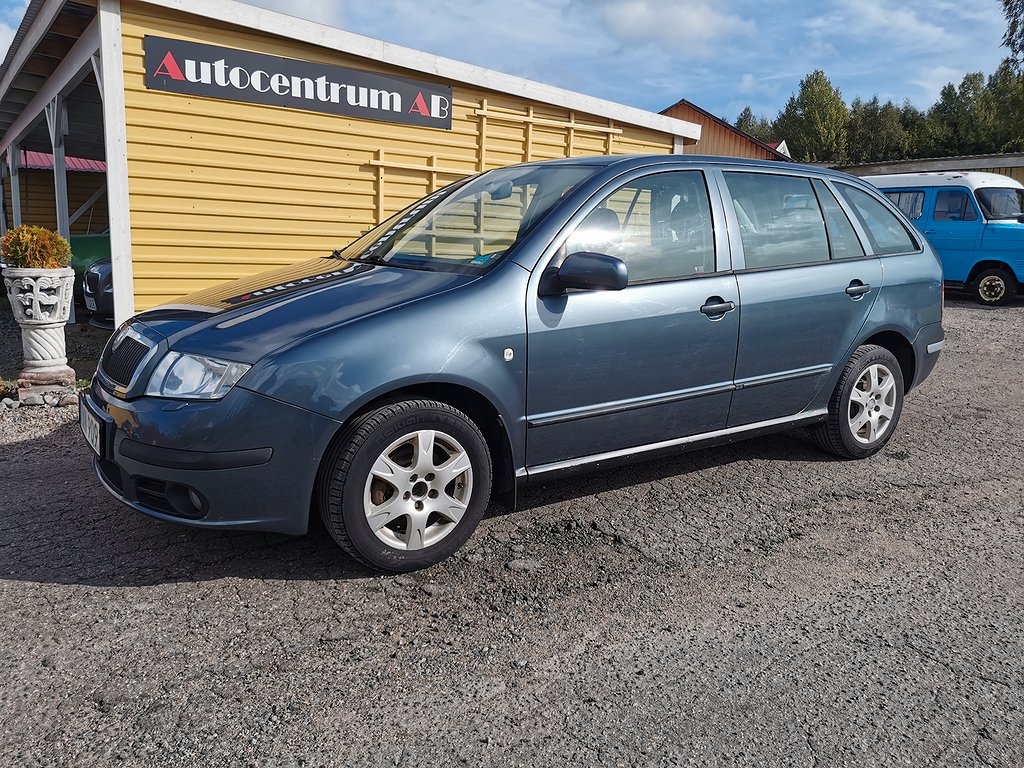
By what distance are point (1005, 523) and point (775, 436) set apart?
155 centimetres

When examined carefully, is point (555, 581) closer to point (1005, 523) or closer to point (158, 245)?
point (1005, 523)

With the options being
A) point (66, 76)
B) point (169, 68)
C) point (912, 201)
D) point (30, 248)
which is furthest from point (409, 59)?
point (912, 201)

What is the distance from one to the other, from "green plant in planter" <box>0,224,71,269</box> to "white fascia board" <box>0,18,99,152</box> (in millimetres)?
1932

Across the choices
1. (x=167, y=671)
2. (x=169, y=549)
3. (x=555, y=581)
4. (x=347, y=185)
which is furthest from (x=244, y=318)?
(x=347, y=185)

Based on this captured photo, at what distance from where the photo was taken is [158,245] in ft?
23.4

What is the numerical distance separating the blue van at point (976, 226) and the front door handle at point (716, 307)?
35.9ft

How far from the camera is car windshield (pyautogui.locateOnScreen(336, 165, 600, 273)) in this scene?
3.51 m

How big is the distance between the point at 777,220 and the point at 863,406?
1229mm

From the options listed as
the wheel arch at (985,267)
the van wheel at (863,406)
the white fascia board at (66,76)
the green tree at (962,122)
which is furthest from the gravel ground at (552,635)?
the green tree at (962,122)

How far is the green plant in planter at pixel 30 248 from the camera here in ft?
19.5

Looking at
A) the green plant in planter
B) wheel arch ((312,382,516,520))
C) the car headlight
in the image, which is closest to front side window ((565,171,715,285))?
wheel arch ((312,382,516,520))

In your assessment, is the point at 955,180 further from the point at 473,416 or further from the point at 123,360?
the point at 123,360

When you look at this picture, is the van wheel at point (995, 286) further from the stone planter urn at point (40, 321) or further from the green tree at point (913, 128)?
the green tree at point (913, 128)

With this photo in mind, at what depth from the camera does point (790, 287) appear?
4.09m
